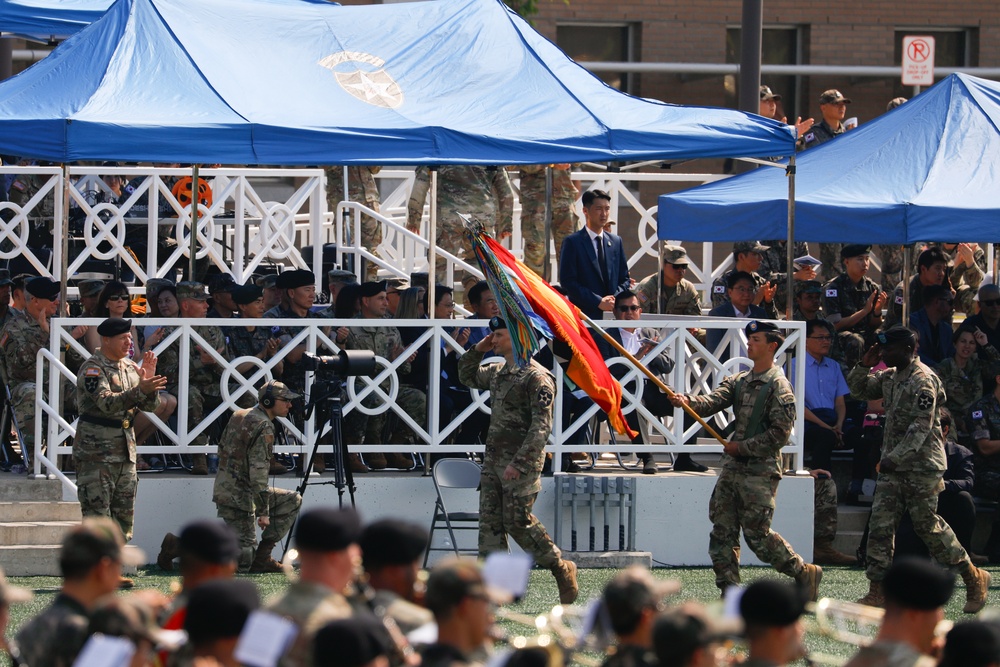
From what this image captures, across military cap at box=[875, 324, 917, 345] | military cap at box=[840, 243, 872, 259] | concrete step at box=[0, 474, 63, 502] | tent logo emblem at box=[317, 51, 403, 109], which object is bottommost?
concrete step at box=[0, 474, 63, 502]

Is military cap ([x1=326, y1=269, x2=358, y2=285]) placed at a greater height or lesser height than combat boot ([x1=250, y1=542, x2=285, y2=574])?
greater

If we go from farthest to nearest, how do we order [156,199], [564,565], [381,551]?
[156,199] → [564,565] → [381,551]

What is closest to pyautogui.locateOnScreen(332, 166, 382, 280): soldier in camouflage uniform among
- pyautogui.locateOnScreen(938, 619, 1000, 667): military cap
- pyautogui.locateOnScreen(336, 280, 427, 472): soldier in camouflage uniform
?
pyautogui.locateOnScreen(336, 280, 427, 472): soldier in camouflage uniform

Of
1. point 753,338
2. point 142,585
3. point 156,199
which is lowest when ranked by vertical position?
point 142,585

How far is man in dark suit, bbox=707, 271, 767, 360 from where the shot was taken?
45.2 ft

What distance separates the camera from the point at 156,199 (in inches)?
597

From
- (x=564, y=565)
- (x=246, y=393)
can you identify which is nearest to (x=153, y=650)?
(x=564, y=565)

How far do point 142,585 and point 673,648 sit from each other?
662cm

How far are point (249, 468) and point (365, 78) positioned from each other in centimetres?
323

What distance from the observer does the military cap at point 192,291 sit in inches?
492

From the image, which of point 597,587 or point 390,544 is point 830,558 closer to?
point 597,587

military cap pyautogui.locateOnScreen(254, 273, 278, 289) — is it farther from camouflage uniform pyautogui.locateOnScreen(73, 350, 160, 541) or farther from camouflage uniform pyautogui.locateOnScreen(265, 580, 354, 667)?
camouflage uniform pyautogui.locateOnScreen(265, 580, 354, 667)

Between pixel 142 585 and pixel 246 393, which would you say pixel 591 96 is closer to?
pixel 246 393

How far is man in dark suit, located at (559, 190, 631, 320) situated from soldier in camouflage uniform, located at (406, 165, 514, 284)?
1.34m
